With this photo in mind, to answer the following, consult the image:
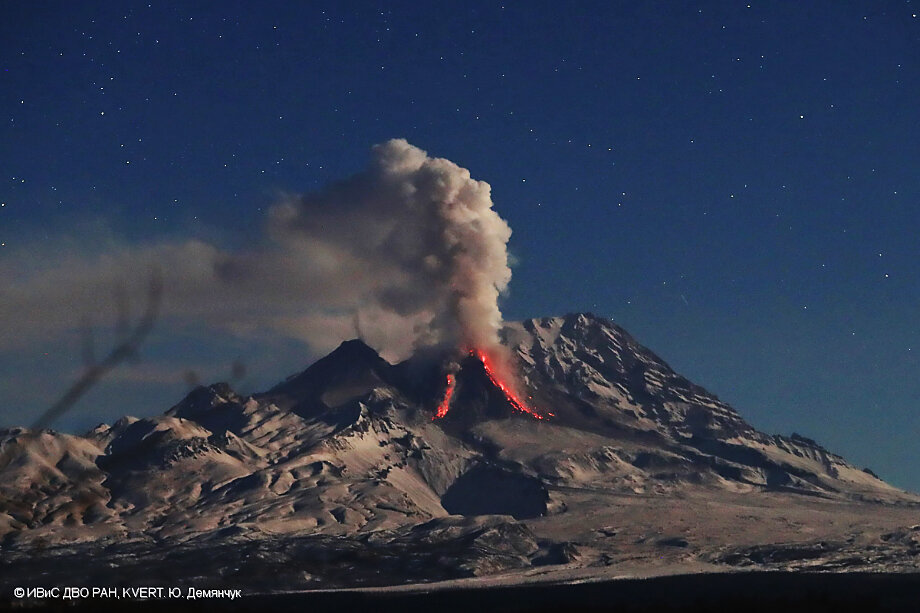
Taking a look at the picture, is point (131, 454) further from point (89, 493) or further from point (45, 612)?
point (45, 612)

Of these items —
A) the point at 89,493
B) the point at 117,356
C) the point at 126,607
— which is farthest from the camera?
the point at 126,607

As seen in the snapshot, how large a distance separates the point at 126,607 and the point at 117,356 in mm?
180845

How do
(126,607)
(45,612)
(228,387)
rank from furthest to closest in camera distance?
1. (126,607)
2. (45,612)
3. (228,387)

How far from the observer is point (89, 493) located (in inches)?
1128

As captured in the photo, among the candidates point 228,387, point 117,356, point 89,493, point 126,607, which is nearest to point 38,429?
point 117,356

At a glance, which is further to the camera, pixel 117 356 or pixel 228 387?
pixel 228 387

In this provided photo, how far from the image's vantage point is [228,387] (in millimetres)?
35281

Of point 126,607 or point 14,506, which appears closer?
point 14,506

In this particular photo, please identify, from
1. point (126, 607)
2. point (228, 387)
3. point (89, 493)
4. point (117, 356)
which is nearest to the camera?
point (117, 356)

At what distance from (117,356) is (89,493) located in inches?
249

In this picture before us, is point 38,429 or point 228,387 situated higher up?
point 228,387

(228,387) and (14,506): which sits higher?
(228,387)

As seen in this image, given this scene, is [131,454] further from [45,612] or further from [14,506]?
[45,612]

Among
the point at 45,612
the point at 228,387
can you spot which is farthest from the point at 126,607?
the point at 228,387
